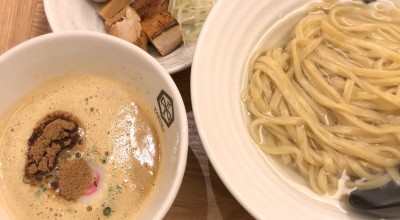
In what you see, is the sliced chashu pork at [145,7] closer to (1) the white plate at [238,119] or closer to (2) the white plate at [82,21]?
(2) the white plate at [82,21]

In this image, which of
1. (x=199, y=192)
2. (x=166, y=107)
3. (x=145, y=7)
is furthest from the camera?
(x=145, y=7)

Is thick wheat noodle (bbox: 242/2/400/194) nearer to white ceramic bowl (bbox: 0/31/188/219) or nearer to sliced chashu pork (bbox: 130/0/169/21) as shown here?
white ceramic bowl (bbox: 0/31/188/219)

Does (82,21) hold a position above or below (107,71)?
below

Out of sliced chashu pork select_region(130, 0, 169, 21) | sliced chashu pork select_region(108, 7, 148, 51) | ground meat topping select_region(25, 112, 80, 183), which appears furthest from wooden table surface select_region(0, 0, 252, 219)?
ground meat topping select_region(25, 112, 80, 183)

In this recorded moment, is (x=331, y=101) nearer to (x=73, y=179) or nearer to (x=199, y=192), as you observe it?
(x=199, y=192)

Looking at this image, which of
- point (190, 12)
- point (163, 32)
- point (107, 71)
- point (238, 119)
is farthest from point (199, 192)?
point (190, 12)
